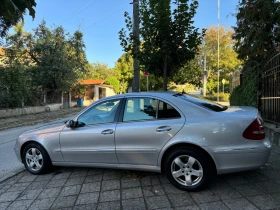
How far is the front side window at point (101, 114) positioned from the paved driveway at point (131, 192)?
104cm

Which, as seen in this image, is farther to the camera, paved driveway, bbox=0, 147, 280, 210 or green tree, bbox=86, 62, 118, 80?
green tree, bbox=86, 62, 118, 80

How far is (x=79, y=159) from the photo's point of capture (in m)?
4.78

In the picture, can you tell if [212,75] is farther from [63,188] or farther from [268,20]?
[63,188]

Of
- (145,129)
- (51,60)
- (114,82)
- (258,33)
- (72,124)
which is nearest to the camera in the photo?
(145,129)

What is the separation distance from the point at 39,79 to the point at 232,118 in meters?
23.3

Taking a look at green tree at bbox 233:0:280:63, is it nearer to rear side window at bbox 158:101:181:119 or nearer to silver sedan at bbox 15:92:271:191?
silver sedan at bbox 15:92:271:191

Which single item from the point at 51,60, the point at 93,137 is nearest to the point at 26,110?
the point at 51,60

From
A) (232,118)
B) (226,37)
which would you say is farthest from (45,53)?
(226,37)

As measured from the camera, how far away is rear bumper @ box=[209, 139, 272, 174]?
3770mm

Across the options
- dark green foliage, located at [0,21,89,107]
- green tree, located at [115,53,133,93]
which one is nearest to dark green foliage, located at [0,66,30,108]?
dark green foliage, located at [0,21,89,107]

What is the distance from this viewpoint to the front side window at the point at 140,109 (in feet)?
14.3

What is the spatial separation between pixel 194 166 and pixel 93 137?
1.75 metres

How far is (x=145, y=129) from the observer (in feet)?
13.8

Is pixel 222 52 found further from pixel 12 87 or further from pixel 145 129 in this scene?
pixel 145 129
